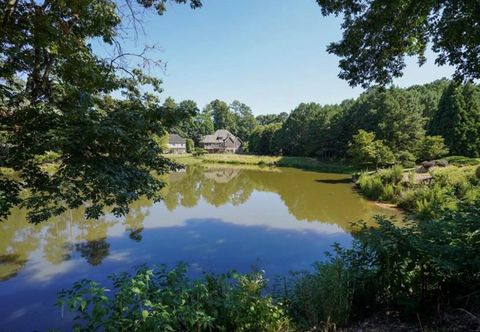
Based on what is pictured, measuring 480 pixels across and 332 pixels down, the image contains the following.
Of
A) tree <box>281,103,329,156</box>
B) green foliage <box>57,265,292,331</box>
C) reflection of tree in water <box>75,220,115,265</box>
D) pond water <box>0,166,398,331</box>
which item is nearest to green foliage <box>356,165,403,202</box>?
pond water <box>0,166,398,331</box>

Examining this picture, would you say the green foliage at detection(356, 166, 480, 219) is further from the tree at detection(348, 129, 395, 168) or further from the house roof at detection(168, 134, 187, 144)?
the house roof at detection(168, 134, 187, 144)

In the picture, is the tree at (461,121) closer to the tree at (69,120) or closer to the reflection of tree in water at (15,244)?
the tree at (69,120)

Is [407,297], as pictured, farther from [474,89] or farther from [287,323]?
[474,89]

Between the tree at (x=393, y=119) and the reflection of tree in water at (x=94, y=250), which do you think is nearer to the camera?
the reflection of tree in water at (x=94, y=250)

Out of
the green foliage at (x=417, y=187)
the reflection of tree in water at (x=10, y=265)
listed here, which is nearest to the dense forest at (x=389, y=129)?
the green foliage at (x=417, y=187)

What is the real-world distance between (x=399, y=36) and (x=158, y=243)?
7.86 meters

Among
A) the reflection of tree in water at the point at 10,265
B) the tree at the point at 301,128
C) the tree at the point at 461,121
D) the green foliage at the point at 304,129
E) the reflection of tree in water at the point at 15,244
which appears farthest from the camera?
the tree at the point at 301,128

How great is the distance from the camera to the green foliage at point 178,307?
2709 mm

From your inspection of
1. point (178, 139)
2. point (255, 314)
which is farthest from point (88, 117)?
point (178, 139)

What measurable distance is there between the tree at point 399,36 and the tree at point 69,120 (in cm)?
366

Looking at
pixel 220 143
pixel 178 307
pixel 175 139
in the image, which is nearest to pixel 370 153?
pixel 178 307

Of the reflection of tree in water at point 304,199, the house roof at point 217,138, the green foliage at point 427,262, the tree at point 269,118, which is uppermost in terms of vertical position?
the tree at point 269,118

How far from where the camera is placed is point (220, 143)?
66875mm

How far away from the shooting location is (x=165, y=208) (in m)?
14.6
